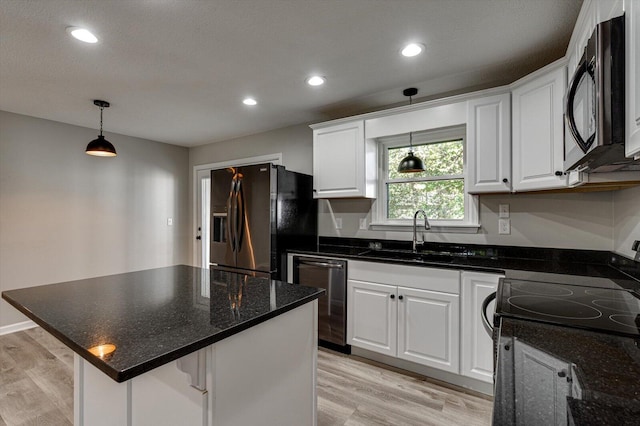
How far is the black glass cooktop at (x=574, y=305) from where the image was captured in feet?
3.34

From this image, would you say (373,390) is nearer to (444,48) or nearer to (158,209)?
(444,48)

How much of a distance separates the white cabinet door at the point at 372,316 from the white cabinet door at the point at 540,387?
1.73m

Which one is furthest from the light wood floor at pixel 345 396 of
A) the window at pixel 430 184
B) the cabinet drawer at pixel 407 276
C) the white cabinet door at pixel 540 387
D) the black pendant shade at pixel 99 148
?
the black pendant shade at pixel 99 148

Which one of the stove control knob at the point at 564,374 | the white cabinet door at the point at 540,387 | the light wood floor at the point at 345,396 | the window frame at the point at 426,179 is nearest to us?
the white cabinet door at the point at 540,387

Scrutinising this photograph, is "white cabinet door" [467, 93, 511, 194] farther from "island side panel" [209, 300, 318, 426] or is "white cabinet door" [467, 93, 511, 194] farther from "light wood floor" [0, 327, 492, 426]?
"island side panel" [209, 300, 318, 426]

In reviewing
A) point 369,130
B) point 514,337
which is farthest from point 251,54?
point 514,337

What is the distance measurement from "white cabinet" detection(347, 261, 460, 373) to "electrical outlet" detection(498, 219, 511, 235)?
70cm

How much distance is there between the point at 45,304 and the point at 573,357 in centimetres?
177

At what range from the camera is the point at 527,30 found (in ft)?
6.08

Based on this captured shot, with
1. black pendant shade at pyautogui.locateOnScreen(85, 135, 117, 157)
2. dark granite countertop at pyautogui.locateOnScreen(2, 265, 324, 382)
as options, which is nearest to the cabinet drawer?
dark granite countertop at pyautogui.locateOnScreen(2, 265, 324, 382)

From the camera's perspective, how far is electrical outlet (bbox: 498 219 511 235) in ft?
8.32

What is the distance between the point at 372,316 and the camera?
2564 mm

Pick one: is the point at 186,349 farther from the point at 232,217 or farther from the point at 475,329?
the point at 232,217

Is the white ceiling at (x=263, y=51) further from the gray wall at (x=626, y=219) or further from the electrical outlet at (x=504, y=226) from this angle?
the electrical outlet at (x=504, y=226)
